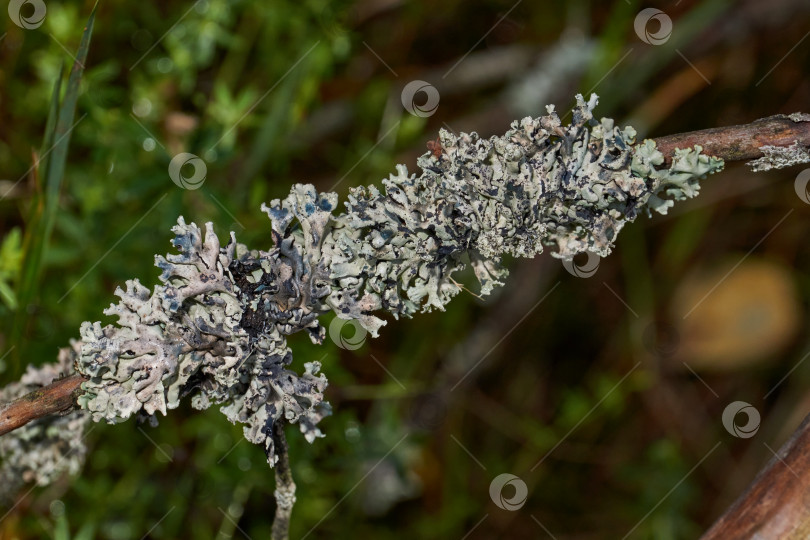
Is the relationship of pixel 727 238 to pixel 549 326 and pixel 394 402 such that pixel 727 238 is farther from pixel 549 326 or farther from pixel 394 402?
pixel 394 402

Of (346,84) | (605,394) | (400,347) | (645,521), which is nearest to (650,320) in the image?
(605,394)

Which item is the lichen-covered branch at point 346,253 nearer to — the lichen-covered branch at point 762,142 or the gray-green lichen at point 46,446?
the lichen-covered branch at point 762,142

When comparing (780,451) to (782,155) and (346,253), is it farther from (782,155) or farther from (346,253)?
(346,253)
